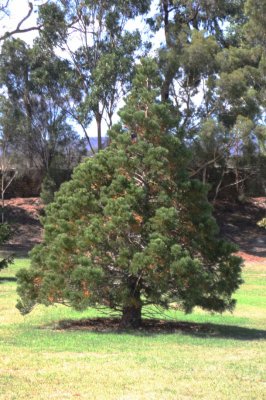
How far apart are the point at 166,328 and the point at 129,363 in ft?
13.2

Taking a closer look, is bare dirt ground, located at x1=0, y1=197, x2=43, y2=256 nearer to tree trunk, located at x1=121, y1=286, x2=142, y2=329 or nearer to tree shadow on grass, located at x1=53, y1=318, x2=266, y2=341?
tree shadow on grass, located at x1=53, y1=318, x2=266, y2=341

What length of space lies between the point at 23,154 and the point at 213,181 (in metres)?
13.0

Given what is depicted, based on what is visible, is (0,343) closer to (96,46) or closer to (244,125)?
(244,125)

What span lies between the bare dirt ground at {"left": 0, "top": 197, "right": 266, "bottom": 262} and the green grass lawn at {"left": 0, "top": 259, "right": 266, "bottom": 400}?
78.2ft

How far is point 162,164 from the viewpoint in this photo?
442 inches

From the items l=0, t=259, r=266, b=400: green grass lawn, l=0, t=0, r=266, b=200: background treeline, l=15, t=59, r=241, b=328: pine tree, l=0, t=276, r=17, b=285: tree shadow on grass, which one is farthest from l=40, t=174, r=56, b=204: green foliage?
l=15, t=59, r=241, b=328: pine tree

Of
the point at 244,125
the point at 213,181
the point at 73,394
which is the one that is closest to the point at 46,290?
the point at 73,394

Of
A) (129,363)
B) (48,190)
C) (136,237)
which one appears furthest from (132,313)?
(48,190)

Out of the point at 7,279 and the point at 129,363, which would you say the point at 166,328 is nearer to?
the point at 129,363

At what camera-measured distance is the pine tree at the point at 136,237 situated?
10.8 meters

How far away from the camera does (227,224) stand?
4347cm

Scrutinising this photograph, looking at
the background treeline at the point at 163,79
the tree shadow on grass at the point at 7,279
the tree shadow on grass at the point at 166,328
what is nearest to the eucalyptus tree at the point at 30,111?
the background treeline at the point at 163,79

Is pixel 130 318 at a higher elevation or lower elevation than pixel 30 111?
lower

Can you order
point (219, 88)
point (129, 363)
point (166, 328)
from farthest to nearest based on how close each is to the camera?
1. point (219, 88)
2. point (166, 328)
3. point (129, 363)
